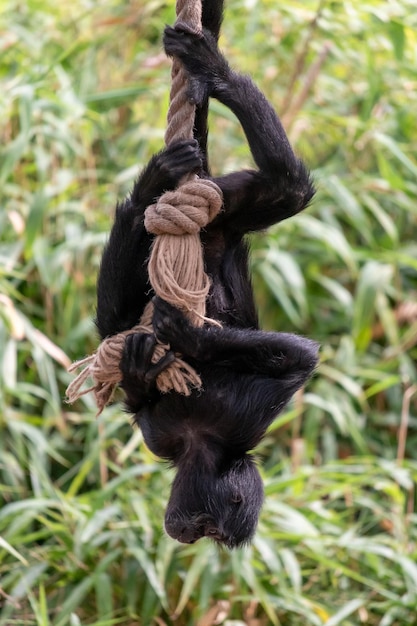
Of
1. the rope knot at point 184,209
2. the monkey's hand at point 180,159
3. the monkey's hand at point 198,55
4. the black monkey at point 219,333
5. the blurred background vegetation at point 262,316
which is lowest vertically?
the blurred background vegetation at point 262,316

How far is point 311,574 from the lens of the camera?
5184 millimetres

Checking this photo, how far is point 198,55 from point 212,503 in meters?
1.43

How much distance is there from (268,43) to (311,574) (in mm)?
3453

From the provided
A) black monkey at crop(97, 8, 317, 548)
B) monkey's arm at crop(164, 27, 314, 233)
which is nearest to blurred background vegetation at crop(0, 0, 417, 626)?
black monkey at crop(97, 8, 317, 548)

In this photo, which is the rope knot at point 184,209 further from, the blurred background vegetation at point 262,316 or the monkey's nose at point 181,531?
the blurred background vegetation at point 262,316

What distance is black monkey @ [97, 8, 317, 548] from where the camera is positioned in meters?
3.09

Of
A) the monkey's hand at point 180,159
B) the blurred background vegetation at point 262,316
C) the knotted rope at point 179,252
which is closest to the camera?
the knotted rope at point 179,252

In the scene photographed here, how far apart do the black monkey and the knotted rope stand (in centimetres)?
5

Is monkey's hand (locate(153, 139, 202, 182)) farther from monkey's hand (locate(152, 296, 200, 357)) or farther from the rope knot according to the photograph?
monkey's hand (locate(152, 296, 200, 357))

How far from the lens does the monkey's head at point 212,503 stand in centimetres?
326

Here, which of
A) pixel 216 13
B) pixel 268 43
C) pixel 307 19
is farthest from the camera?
pixel 268 43

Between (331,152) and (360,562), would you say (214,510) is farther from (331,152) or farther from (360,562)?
(331,152)

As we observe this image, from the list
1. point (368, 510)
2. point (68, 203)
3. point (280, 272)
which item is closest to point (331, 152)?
point (280, 272)

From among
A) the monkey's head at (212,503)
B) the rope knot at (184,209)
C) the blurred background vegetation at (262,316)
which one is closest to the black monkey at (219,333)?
the monkey's head at (212,503)
